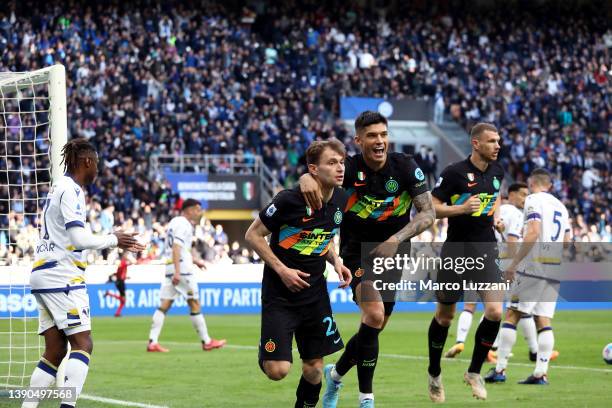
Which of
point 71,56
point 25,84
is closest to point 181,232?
point 25,84

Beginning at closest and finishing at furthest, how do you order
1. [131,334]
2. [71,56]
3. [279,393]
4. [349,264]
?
1. [349,264]
2. [279,393]
3. [131,334]
4. [71,56]

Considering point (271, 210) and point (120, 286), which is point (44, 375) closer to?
point (271, 210)

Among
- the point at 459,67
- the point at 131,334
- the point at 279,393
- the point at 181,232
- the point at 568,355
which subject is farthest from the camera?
the point at 459,67

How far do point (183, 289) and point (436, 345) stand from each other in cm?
795

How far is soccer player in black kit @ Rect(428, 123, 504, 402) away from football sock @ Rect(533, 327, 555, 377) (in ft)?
5.71

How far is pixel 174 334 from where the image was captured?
22.4 metres

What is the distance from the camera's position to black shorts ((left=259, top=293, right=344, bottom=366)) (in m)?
8.55

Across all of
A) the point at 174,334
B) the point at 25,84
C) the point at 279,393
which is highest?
the point at 25,84

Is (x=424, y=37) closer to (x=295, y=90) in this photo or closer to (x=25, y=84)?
(x=295, y=90)

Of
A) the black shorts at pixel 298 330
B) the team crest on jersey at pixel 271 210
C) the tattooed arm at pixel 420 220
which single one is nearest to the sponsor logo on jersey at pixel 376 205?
the tattooed arm at pixel 420 220

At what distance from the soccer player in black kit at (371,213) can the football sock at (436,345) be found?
1130 millimetres

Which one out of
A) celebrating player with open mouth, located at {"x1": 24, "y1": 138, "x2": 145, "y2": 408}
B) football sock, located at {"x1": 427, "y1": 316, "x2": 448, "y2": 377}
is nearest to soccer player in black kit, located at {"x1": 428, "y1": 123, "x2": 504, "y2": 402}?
football sock, located at {"x1": 427, "y1": 316, "x2": 448, "y2": 377}

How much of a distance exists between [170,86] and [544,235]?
27.3m

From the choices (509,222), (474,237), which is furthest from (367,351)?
(509,222)
